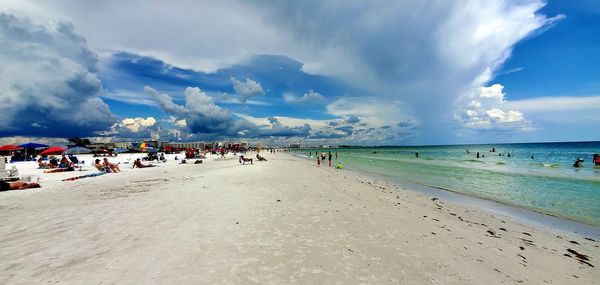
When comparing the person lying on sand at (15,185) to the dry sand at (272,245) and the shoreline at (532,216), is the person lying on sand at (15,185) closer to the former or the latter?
the dry sand at (272,245)

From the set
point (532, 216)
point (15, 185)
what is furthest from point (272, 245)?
point (15, 185)

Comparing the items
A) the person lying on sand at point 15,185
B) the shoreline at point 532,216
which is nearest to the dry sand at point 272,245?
the shoreline at point 532,216

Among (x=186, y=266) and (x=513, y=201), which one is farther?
(x=513, y=201)

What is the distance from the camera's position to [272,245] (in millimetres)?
6125

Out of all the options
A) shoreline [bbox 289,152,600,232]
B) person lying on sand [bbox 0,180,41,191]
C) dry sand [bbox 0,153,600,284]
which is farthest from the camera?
person lying on sand [bbox 0,180,41,191]

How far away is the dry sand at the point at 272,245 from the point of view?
15.5 ft

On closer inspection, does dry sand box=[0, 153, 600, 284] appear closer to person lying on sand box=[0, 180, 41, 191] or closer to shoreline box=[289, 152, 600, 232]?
shoreline box=[289, 152, 600, 232]

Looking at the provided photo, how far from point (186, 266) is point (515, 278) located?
6.52 m

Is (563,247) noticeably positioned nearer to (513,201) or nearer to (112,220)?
(513,201)

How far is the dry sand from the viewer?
473 cm

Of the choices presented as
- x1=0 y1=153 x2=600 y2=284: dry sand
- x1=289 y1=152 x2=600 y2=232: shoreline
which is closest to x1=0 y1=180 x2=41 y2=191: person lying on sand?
x1=0 y1=153 x2=600 y2=284: dry sand

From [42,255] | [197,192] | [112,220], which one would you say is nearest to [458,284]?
[42,255]

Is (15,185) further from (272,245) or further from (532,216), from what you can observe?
(532,216)

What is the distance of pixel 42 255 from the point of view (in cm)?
533
